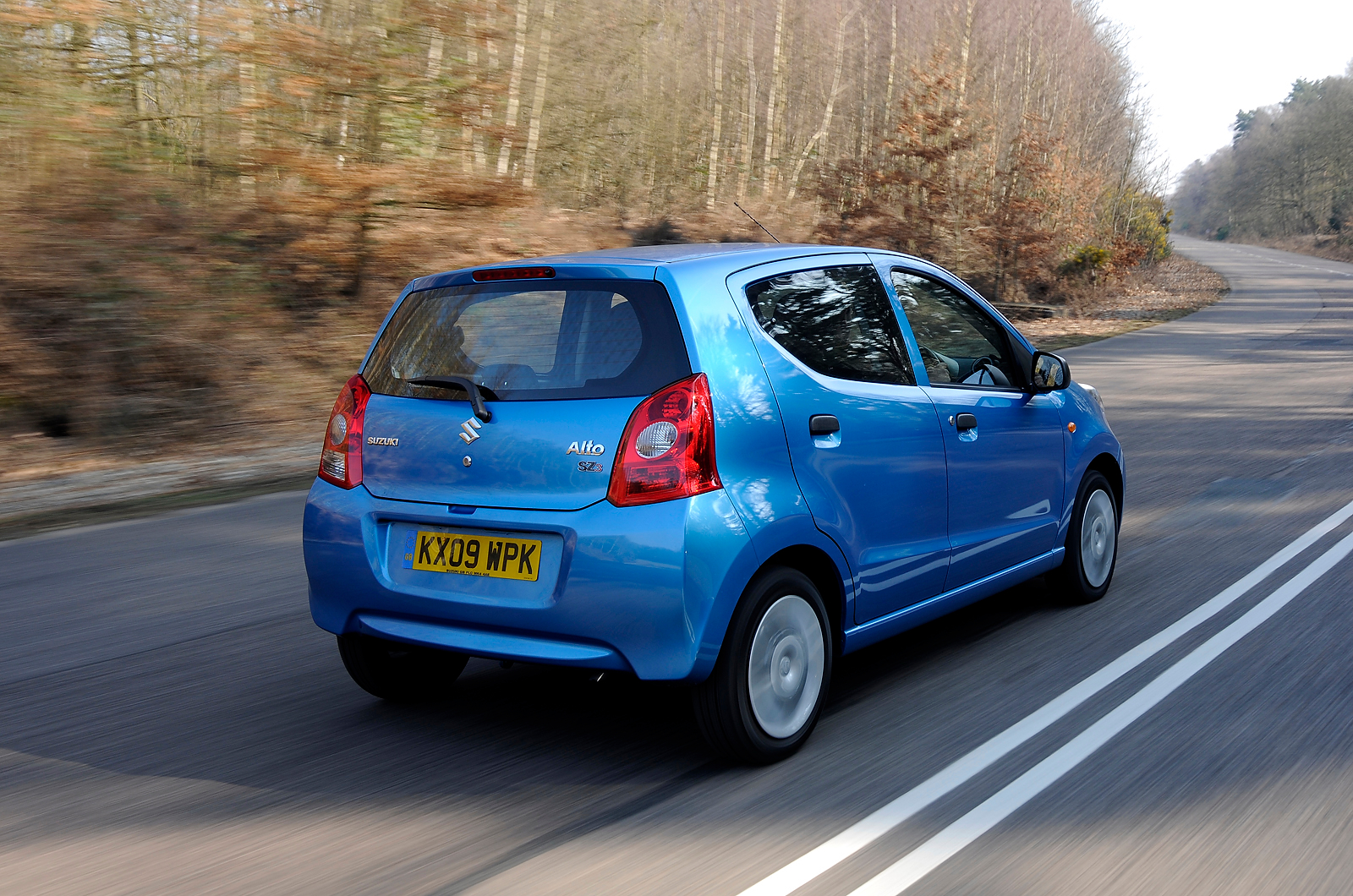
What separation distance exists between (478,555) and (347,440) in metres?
0.74

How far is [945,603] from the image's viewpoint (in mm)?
4777

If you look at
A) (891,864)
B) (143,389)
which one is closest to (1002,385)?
(891,864)

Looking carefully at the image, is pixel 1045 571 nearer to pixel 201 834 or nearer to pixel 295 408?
pixel 201 834

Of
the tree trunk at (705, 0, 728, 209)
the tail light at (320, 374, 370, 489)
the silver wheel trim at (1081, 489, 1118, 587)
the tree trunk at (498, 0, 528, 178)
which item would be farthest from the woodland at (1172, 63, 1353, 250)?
the tail light at (320, 374, 370, 489)

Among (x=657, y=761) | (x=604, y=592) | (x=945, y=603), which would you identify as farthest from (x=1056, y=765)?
(x=604, y=592)

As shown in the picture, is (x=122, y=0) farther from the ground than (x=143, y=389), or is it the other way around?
(x=122, y=0)

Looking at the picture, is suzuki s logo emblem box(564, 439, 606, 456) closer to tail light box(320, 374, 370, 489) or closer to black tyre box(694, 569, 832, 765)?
black tyre box(694, 569, 832, 765)

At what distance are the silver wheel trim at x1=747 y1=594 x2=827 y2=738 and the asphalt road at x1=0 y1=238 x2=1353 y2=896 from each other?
6.2 inches

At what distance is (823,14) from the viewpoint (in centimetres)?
3831

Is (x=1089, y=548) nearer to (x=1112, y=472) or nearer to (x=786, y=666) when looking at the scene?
(x=1112, y=472)

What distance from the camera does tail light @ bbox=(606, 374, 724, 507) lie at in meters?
3.66

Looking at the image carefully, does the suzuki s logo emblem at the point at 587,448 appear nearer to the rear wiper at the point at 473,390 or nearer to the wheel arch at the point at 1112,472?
the rear wiper at the point at 473,390

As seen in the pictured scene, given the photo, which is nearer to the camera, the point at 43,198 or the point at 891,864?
the point at 891,864

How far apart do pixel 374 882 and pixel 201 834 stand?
0.65 meters
